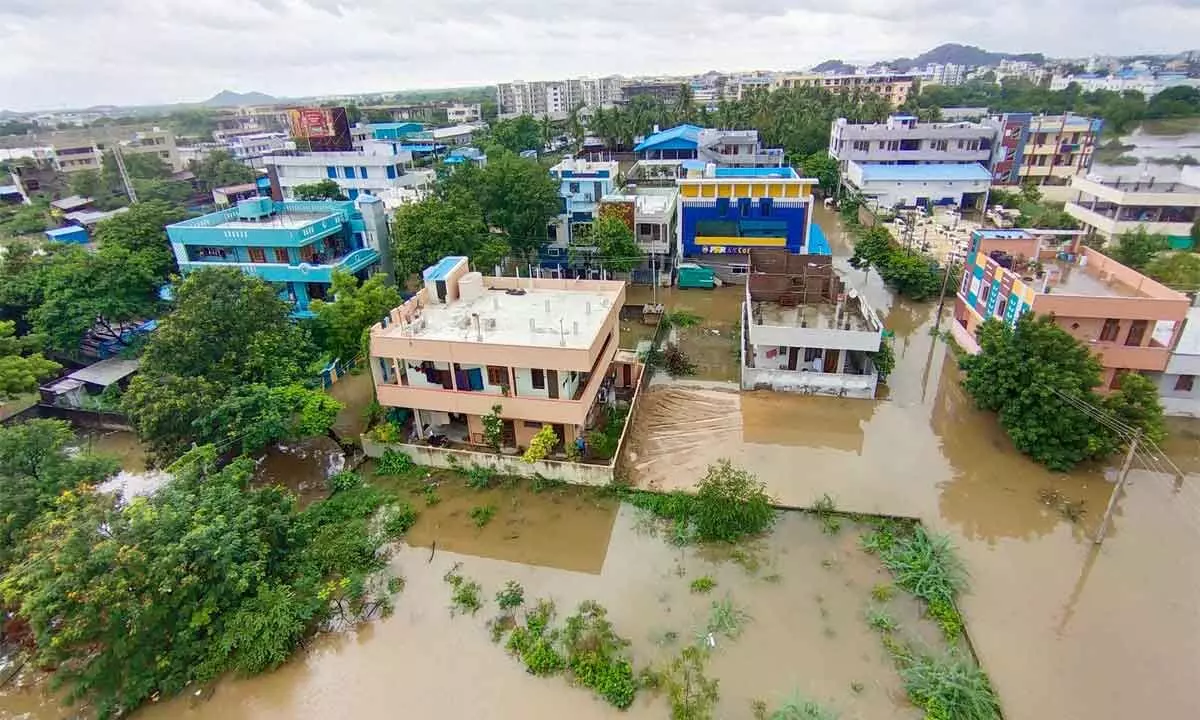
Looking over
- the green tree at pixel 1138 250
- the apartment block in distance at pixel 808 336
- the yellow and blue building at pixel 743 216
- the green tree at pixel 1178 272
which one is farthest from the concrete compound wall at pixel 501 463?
the green tree at pixel 1138 250

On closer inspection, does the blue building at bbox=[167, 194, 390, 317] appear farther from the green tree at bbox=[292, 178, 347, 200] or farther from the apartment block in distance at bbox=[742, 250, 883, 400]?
the apartment block in distance at bbox=[742, 250, 883, 400]

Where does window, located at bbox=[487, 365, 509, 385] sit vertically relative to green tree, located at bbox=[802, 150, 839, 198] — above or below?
below

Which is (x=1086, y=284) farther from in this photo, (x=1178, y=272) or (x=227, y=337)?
(x=227, y=337)

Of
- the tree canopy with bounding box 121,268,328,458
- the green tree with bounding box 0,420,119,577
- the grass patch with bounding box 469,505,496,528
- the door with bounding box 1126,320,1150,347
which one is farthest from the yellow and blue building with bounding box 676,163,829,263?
the green tree with bounding box 0,420,119,577

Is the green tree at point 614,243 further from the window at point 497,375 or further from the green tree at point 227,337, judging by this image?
the green tree at point 227,337

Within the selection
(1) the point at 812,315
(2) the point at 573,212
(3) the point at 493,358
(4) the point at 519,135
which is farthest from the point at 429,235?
(4) the point at 519,135

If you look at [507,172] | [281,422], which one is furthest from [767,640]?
[507,172]
